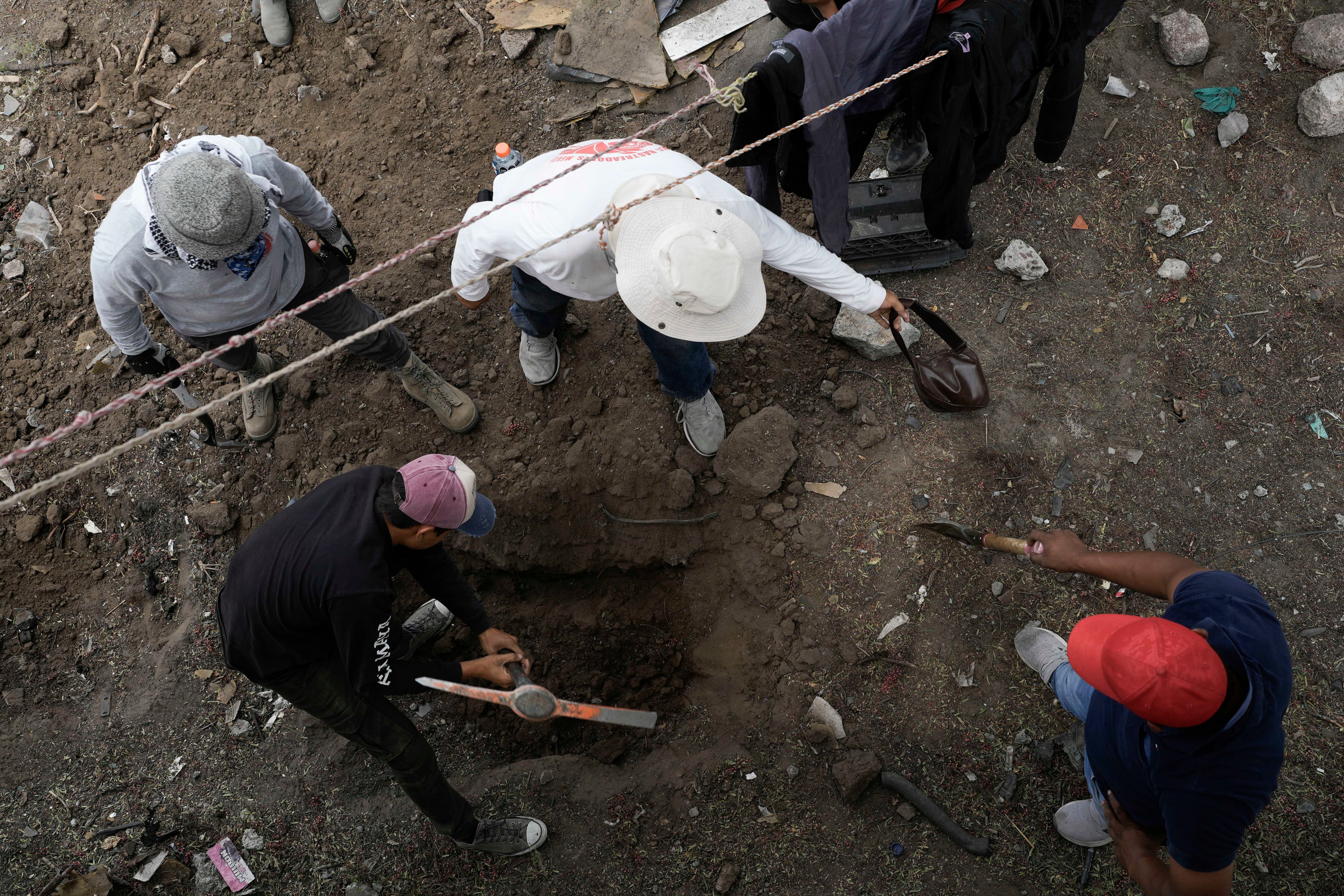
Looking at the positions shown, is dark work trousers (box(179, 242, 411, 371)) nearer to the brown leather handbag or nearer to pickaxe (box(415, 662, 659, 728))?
pickaxe (box(415, 662, 659, 728))

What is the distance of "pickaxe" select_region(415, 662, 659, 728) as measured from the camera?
7.99 ft

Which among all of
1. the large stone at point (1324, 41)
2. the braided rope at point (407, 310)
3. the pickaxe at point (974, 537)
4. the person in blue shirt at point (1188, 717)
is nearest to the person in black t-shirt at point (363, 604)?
the braided rope at point (407, 310)

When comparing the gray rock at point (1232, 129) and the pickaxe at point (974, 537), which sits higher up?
the gray rock at point (1232, 129)

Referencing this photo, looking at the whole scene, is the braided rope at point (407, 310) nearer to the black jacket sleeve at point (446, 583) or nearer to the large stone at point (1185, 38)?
the black jacket sleeve at point (446, 583)

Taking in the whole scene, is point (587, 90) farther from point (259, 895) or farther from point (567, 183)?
point (259, 895)

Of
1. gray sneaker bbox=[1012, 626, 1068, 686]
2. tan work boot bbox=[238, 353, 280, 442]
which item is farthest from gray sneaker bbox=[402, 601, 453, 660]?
gray sneaker bbox=[1012, 626, 1068, 686]

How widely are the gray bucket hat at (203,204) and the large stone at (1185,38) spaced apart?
182 inches

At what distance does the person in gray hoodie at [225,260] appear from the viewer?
253 cm

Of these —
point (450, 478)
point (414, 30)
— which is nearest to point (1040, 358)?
point (450, 478)

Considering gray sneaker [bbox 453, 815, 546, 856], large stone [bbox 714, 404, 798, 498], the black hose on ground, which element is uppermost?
large stone [bbox 714, 404, 798, 498]

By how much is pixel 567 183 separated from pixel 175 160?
1392 millimetres

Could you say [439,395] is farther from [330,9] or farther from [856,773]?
[330,9]

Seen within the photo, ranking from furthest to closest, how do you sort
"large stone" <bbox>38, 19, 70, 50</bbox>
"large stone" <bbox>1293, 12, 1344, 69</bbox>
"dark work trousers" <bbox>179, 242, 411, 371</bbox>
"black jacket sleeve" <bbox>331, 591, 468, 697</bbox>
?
"large stone" <bbox>38, 19, 70, 50</bbox> → "large stone" <bbox>1293, 12, 1344, 69</bbox> → "dark work trousers" <bbox>179, 242, 411, 371</bbox> → "black jacket sleeve" <bbox>331, 591, 468, 697</bbox>

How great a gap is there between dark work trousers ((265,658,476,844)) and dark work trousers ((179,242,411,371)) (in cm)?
144
